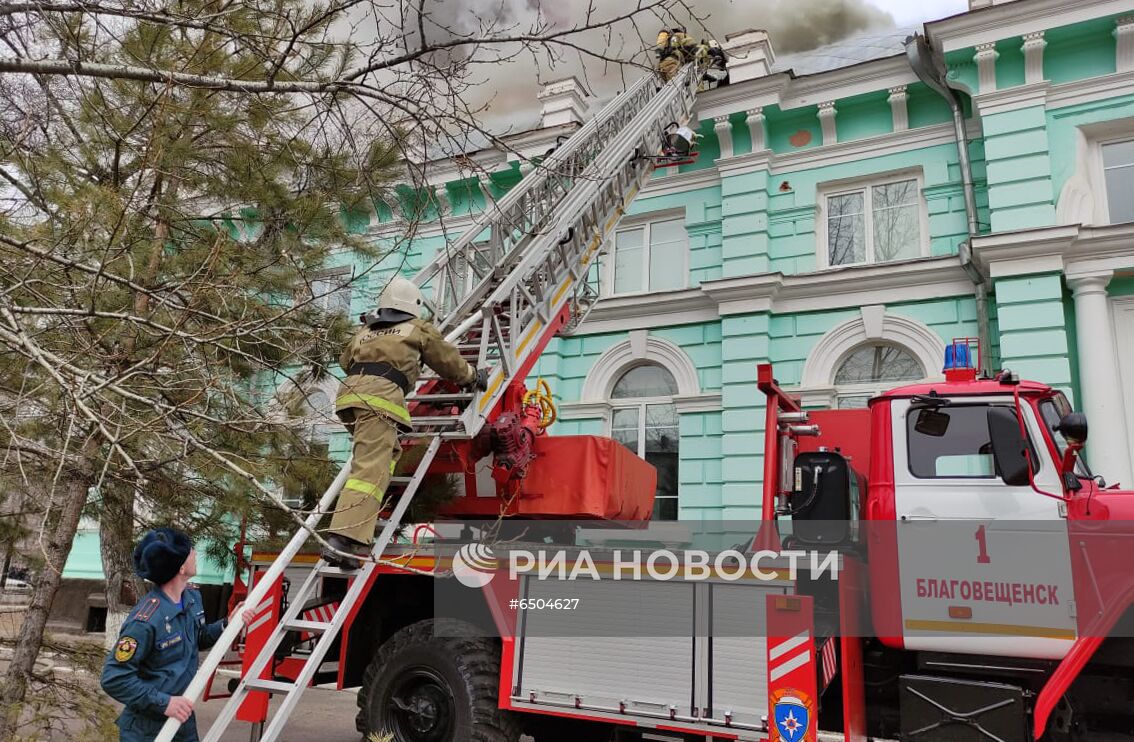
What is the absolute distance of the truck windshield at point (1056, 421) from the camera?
15.4 feet

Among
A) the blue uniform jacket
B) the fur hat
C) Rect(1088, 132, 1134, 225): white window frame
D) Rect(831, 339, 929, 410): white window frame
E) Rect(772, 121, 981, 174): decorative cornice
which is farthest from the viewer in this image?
Rect(772, 121, 981, 174): decorative cornice

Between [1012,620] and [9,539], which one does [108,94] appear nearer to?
[9,539]

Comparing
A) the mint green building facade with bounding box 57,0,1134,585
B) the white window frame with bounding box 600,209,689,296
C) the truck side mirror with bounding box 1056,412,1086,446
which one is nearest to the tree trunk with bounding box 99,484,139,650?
the mint green building facade with bounding box 57,0,1134,585

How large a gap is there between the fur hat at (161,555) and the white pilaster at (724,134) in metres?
9.72

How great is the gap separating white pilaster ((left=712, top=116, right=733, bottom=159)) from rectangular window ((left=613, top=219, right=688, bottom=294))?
118 cm

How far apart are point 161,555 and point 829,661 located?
135 inches

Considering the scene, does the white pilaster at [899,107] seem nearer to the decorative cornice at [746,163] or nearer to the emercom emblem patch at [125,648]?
the decorative cornice at [746,163]

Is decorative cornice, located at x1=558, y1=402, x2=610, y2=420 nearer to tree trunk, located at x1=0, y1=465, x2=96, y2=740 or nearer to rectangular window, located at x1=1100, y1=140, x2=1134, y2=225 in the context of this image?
rectangular window, located at x1=1100, y1=140, x2=1134, y2=225

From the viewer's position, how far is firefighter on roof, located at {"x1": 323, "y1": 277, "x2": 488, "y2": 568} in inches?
179

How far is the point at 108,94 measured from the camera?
523 cm

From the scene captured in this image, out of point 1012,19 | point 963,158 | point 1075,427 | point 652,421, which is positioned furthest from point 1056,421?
point 1012,19

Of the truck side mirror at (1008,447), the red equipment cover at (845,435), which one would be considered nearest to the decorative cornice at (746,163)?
the red equipment cover at (845,435)

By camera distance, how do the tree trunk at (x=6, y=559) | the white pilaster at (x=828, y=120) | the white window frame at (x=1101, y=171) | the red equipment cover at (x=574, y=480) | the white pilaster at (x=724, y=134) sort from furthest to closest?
the white pilaster at (x=724, y=134) < the white pilaster at (x=828, y=120) < the white window frame at (x=1101, y=171) < the red equipment cover at (x=574, y=480) < the tree trunk at (x=6, y=559)

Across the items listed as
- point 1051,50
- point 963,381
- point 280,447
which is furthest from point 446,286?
point 1051,50
